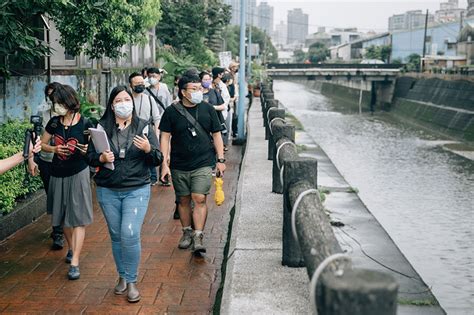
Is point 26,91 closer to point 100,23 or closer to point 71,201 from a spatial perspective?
point 100,23

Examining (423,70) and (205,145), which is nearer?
(205,145)

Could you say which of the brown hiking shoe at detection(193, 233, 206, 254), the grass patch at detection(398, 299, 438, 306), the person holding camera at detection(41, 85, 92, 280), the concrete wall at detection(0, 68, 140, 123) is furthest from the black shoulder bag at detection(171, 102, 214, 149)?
the concrete wall at detection(0, 68, 140, 123)

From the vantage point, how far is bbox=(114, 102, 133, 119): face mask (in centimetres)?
507

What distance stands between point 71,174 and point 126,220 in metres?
0.97

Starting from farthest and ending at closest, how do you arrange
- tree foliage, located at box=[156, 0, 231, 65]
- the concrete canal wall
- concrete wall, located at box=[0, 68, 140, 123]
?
the concrete canal wall → tree foliage, located at box=[156, 0, 231, 65] → concrete wall, located at box=[0, 68, 140, 123]

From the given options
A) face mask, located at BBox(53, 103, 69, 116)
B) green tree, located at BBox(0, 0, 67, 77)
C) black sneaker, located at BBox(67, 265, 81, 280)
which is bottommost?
black sneaker, located at BBox(67, 265, 81, 280)

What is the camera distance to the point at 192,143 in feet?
20.0

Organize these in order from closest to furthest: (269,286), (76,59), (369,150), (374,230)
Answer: (269,286) < (374,230) < (76,59) < (369,150)

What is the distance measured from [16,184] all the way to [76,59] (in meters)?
5.37

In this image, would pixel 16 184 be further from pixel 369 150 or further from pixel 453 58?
pixel 453 58

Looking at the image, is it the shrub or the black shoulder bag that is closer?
the black shoulder bag

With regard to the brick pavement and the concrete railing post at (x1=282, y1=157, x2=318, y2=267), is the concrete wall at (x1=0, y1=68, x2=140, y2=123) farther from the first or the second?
the concrete railing post at (x1=282, y1=157, x2=318, y2=267)

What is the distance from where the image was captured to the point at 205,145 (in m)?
6.16

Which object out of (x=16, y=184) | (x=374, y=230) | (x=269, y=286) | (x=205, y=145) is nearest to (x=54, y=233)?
(x=16, y=184)
